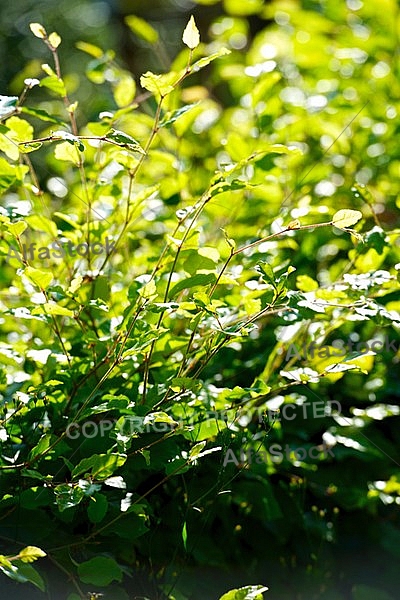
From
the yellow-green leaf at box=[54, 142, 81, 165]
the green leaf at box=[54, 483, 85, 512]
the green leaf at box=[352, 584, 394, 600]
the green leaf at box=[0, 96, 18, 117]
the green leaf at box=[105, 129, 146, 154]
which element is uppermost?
the green leaf at box=[0, 96, 18, 117]

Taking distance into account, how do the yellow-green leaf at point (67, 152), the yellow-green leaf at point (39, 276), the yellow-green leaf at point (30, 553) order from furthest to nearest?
the yellow-green leaf at point (67, 152) < the yellow-green leaf at point (39, 276) < the yellow-green leaf at point (30, 553)

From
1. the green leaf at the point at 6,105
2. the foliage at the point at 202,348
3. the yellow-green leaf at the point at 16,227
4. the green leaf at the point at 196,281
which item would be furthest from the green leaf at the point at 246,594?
the green leaf at the point at 6,105

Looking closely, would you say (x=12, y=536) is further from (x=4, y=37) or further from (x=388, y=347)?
(x=4, y=37)

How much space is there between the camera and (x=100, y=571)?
3.00 ft

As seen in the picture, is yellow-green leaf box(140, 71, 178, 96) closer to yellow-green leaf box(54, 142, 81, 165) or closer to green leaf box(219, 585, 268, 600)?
yellow-green leaf box(54, 142, 81, 165)

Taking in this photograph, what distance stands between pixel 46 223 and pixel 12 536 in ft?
1.48

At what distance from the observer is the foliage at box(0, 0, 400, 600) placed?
36.8 inches

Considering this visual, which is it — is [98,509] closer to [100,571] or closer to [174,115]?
[100,571]

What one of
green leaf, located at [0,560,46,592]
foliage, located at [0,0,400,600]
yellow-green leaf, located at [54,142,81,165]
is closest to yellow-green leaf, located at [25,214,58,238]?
foliage, located at [0,0,400,600]

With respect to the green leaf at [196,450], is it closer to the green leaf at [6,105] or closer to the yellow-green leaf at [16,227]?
the yellow-green leaf at [16,227]

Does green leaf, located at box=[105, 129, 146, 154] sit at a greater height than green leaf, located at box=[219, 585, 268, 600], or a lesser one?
greater

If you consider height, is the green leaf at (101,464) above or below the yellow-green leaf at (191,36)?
below

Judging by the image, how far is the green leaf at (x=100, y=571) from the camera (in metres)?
0.91

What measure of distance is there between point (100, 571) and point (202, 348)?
1.02 ft
